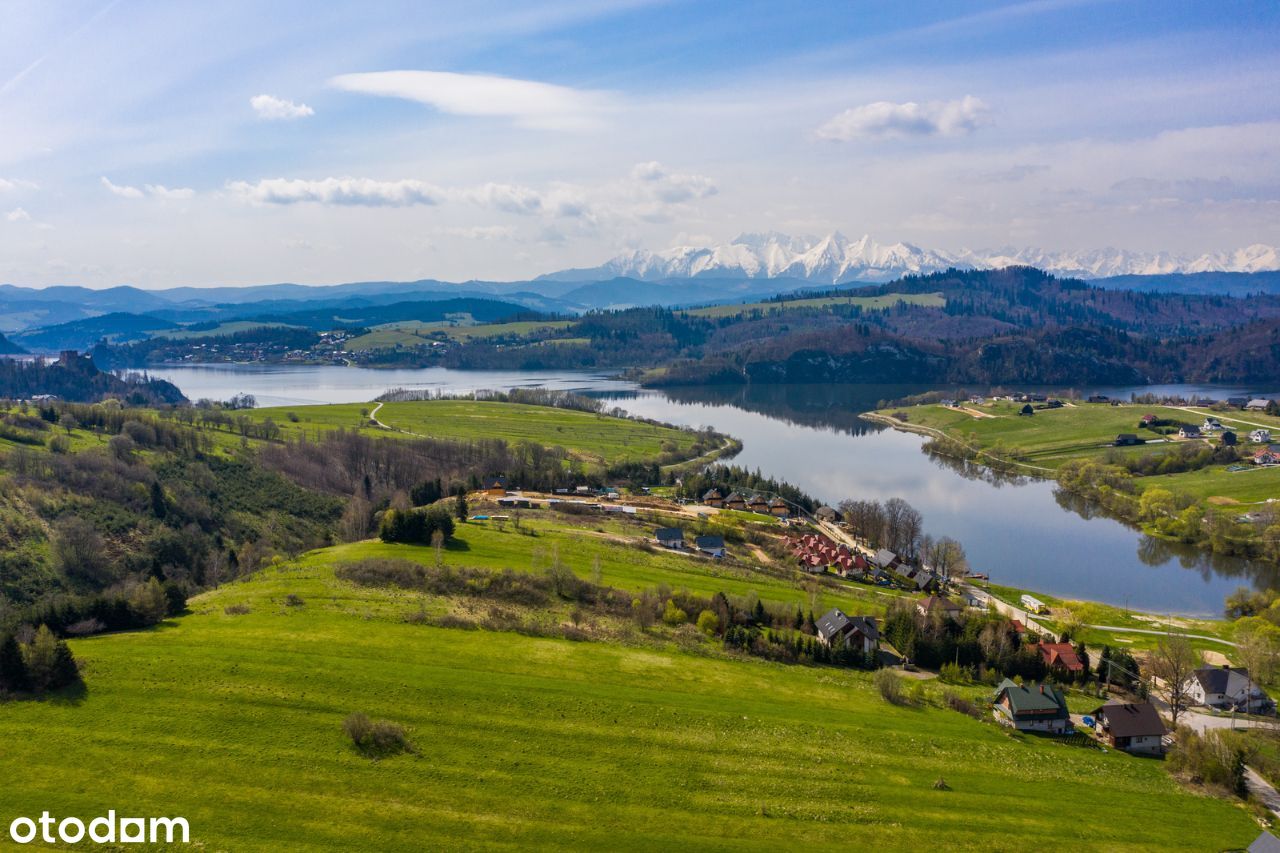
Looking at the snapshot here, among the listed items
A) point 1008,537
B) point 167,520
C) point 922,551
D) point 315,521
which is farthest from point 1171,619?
point 167,520

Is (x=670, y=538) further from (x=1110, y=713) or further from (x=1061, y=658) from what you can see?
(x=1110, y=713)

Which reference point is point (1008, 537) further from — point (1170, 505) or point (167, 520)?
point (167, 520)

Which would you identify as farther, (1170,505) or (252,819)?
(1170,505)

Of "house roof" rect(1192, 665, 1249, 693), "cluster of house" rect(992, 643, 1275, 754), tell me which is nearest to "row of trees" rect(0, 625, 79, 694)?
"cluster of house" rect(992, 643, 1275, 754)

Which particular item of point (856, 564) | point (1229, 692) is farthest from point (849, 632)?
point (856, 564)

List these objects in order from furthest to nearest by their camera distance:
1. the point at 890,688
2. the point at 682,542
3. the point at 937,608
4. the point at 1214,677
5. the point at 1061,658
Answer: the point at 682,542
the point at 937,608
the point at 1061,658
the point at 1214,677
the point at 890,688

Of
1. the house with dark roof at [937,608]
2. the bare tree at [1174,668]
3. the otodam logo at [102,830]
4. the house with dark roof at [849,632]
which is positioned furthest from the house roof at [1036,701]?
the otodam logo at [102,830]

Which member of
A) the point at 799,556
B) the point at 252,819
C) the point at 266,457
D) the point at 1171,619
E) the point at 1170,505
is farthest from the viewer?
the point at 266,457

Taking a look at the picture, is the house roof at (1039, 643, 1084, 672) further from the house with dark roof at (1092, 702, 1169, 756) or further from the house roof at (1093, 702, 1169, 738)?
the house with dark roof at (1092, 702, 1169, 756)
